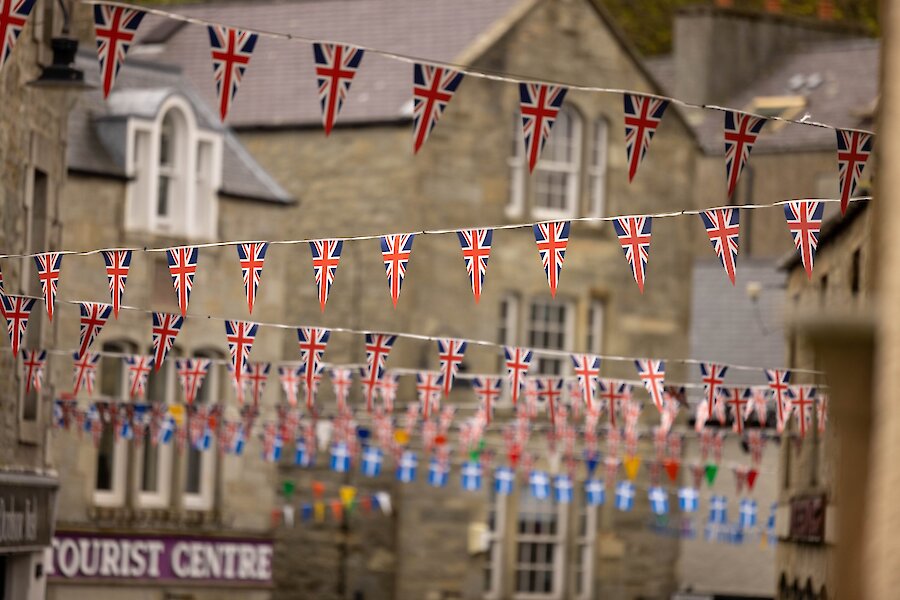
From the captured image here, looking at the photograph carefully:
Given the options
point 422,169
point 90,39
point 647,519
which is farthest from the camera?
point 647,519

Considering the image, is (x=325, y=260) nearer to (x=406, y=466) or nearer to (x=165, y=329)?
(x=165, y=329)

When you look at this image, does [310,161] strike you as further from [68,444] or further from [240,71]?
[240,71]

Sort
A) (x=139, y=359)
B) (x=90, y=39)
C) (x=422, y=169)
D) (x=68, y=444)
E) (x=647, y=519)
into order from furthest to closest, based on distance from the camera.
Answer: (x=647, y=519)
(x=422, y=169)
(x=90, y=39)
(x=68, y=444)
(x=139, y=359)

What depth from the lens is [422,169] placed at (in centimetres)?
3494

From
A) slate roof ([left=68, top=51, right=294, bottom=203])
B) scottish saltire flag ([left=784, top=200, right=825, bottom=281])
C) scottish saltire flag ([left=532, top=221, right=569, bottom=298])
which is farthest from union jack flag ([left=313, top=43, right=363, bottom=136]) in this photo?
slate roof ([left=68, top=51, right=294, bottom=203])

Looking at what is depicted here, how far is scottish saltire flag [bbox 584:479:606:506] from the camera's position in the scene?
3478 centimetres

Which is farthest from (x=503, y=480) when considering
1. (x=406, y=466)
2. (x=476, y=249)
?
(x=476, y=249)

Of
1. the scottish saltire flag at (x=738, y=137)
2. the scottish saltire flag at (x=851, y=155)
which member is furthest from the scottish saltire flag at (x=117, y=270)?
→ the scottish saltire flag at (x=851, y=155)

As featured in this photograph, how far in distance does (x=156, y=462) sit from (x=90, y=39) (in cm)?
622

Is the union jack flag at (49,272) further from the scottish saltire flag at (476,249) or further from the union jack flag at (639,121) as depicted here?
the union jack flag at (639,121)

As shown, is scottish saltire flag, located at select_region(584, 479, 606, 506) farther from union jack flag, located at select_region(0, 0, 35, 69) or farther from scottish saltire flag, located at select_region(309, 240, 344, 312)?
union jack flag, located at select_region(0, 0, 35, 69)

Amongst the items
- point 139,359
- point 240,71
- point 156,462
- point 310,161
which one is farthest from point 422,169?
point 240,71

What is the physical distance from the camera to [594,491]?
34.8m

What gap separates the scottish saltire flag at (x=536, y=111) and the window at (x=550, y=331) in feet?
67.8
